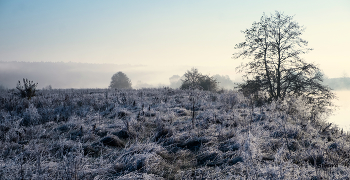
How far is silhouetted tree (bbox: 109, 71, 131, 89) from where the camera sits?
61062mm

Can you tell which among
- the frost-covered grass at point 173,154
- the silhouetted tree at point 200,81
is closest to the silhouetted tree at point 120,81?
the silhouetted tree at point 200,81

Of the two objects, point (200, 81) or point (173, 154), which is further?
point (200, 81)

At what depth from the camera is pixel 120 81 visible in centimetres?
6153

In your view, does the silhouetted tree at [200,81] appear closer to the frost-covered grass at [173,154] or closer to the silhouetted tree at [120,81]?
the frost-covered grass at [173,154]

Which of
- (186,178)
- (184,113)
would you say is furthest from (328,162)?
(184,113)

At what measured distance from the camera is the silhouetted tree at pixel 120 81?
61062 mm

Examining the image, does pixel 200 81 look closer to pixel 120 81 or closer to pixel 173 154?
pixel 173 154

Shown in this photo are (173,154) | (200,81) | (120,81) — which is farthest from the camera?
(120,81)

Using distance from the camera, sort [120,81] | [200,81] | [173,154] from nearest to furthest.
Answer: [173,154] → [200,81] → [120,81]

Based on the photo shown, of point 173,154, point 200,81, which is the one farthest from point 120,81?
point 173,154

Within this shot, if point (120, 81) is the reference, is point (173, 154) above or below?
below

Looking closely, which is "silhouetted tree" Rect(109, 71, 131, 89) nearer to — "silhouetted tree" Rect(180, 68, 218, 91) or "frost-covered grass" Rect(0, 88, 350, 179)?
"silhouetted tree" Rect(180, 68, 218, 91)

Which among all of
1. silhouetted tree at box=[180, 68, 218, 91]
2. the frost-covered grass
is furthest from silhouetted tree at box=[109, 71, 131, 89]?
the frost-covered grass

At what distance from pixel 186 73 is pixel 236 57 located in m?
18.2
